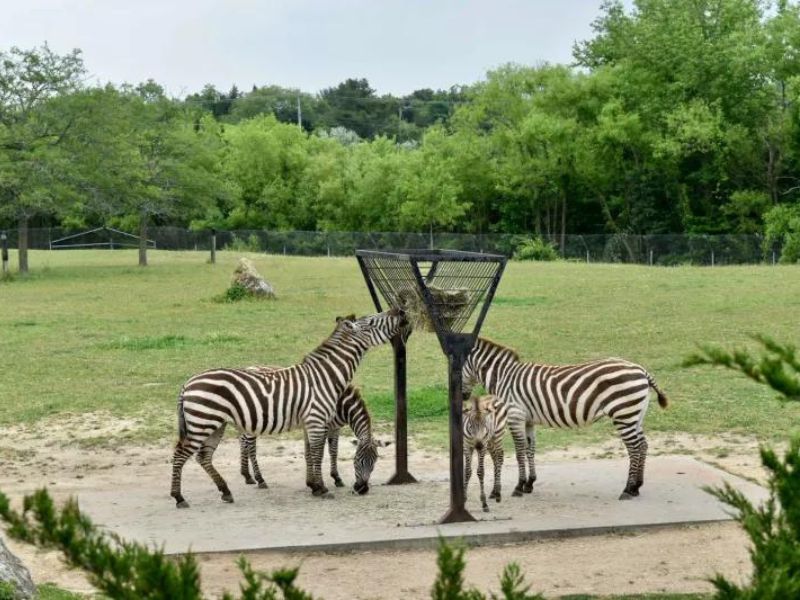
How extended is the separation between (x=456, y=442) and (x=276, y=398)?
65.9 inches

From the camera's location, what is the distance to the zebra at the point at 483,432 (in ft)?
29.2

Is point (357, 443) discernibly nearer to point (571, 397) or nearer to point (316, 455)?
point (316, 455)

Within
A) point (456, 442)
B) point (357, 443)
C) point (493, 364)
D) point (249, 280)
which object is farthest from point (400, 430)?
point (249, 280)

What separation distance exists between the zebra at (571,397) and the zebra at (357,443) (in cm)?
108

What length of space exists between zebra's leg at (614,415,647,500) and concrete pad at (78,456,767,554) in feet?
0.38

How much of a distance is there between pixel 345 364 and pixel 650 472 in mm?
2966

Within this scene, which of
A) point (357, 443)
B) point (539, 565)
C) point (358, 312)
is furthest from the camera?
point (358, 312)

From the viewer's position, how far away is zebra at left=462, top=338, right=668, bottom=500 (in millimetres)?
9062

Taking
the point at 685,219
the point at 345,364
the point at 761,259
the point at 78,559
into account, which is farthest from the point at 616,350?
the point at 685,219

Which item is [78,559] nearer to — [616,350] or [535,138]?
[616,350]

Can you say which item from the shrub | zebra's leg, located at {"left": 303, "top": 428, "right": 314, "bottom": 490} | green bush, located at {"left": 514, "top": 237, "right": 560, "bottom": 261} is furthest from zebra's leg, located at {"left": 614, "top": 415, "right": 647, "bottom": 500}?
green bush, located at {"left": 514, "top": 237, "right": 560, "bottom": 261}

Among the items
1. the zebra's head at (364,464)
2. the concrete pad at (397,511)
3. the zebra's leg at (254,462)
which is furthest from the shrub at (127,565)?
the zebra's leg at (254,462)

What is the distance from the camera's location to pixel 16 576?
237 inches

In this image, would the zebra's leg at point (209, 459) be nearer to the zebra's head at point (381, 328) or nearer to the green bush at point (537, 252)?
the zebra's head at point (381, 328)
